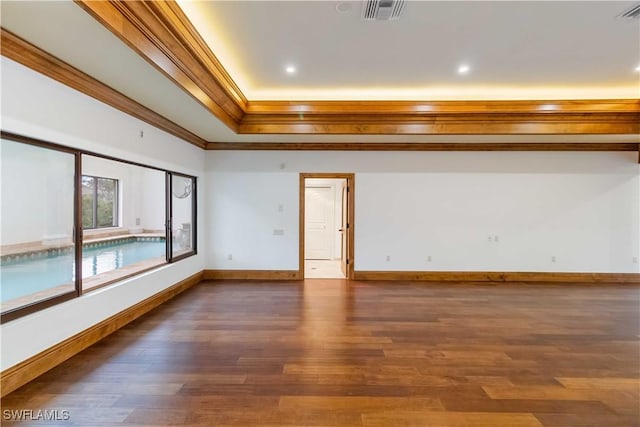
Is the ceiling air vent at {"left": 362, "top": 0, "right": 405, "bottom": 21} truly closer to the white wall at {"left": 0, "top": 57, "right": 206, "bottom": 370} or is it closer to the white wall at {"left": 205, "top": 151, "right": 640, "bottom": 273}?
the white wall at {"left": 0, "top": 57, "right": 206, "bottom": 370}

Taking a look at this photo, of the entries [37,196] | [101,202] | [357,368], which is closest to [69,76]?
[37,196]

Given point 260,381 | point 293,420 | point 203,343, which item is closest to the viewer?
point 293,420

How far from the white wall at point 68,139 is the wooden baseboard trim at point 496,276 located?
3.93 metres

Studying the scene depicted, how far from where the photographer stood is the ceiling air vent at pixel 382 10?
2380mm

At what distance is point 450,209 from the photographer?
571 cm

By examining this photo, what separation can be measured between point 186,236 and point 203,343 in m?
2.77

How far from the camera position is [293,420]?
196 cm


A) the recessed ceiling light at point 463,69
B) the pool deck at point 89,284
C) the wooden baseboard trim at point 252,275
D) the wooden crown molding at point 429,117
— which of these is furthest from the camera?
the wooden baseboard trim at point 252,275

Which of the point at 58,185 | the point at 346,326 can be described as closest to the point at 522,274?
the point at 346,326

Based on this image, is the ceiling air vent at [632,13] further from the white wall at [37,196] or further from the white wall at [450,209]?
the white wall at [37,196]

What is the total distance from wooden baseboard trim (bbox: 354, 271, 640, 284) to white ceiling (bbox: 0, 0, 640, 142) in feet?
10.9

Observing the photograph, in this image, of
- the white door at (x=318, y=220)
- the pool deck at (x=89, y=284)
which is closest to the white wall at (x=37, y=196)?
the pool deck at (x=89, y=284)

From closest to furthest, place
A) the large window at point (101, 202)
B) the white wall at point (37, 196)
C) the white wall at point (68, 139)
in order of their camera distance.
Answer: the white wall at point (68, 139), the white wall at point (37, 196), the large window at point (101, 202)

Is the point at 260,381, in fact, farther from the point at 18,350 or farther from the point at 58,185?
the point at 58,185
